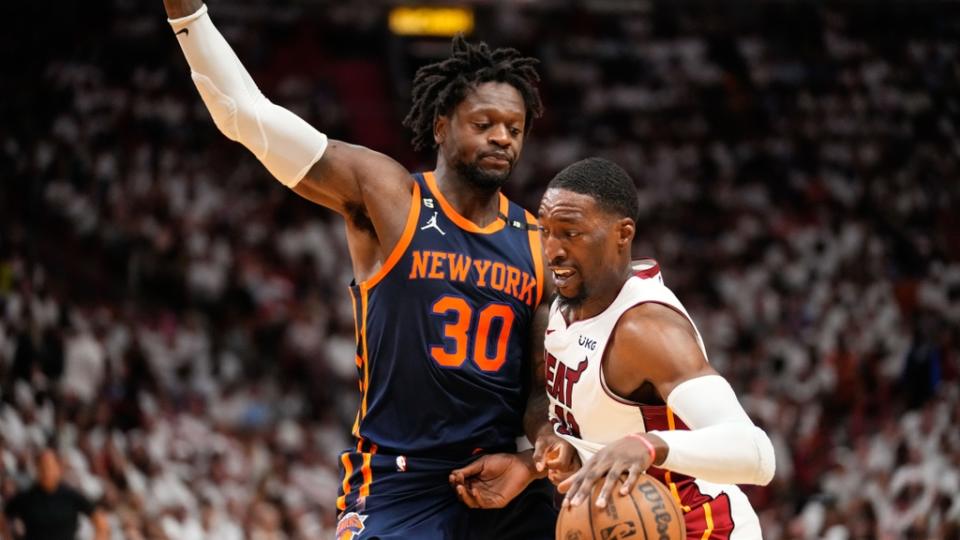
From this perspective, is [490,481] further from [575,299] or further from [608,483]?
[608,483]

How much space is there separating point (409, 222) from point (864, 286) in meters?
15.3

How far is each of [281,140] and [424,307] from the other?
31.8 inches

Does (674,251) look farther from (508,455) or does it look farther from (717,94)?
(508,455)

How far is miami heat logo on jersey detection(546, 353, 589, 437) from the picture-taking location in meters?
4.46

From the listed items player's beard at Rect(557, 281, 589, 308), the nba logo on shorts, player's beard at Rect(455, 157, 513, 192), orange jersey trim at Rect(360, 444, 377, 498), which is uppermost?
player's beard at Rect(455, 157, 513, 192)

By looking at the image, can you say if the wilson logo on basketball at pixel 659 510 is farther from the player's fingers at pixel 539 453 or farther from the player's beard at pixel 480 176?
the player's beard at pixel 480 176

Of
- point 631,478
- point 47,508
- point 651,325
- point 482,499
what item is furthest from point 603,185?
point 47,508

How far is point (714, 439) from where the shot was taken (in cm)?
391

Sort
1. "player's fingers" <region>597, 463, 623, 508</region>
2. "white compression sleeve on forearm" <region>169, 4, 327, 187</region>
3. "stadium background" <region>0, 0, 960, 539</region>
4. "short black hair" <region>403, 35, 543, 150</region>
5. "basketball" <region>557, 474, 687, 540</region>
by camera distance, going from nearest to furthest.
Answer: "player's fingers" <region>597, 463, 623, 508</region>
"basketball" <region>557, 474, 687, 540</region>
"white compression sleeve on forearm" <region>169, 4, 327, 187</region>
"short black hair" <region>403, 35, 543, 150</region>
"stadium background" <region>0, 0, 960, 539</region>

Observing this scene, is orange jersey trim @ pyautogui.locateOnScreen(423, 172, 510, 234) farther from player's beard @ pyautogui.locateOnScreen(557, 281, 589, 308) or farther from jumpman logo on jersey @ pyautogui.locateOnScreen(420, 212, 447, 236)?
player's beard @ pyautogui.locateOnScreen(557, 281, 589, 308)

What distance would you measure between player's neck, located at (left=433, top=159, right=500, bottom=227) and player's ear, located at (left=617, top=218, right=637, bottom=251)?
757mm

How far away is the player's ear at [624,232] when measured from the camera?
4.42m

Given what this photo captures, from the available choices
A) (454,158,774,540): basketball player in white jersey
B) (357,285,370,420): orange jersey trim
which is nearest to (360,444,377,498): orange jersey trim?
(357,285,370,420): orange jersey trim

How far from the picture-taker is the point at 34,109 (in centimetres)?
1908
